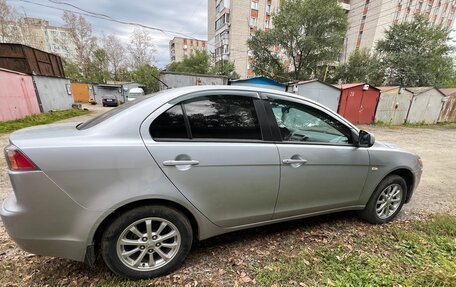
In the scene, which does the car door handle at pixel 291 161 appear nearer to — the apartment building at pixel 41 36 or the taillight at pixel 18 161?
the taillight at pixel 18 161

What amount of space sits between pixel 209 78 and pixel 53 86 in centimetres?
988

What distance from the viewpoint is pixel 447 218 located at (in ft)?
10.2

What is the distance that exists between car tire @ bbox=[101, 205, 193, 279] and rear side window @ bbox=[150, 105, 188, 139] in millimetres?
575

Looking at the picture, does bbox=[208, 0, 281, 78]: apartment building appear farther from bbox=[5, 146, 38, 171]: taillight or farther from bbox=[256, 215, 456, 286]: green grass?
bbox=[5, 146, 38, 171]: taillight

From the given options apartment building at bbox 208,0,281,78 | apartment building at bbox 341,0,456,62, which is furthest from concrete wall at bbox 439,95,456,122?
apartment building at bbox 208,0,281,78

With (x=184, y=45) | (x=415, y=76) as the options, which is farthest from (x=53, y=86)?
(x=184, y=45)

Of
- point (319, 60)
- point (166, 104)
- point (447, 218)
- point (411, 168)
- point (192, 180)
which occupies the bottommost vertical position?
point (447, 218)

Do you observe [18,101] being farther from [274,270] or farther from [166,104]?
[274,270]

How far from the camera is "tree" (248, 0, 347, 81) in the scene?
69.7ft

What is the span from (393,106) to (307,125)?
15.9 metres

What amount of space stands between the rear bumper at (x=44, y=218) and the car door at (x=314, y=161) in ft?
5.52

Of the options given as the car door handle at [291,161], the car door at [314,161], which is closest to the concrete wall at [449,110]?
the car door at [314,161]

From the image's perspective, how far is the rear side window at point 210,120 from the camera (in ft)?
5.99

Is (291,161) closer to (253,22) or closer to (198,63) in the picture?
(198,63)
